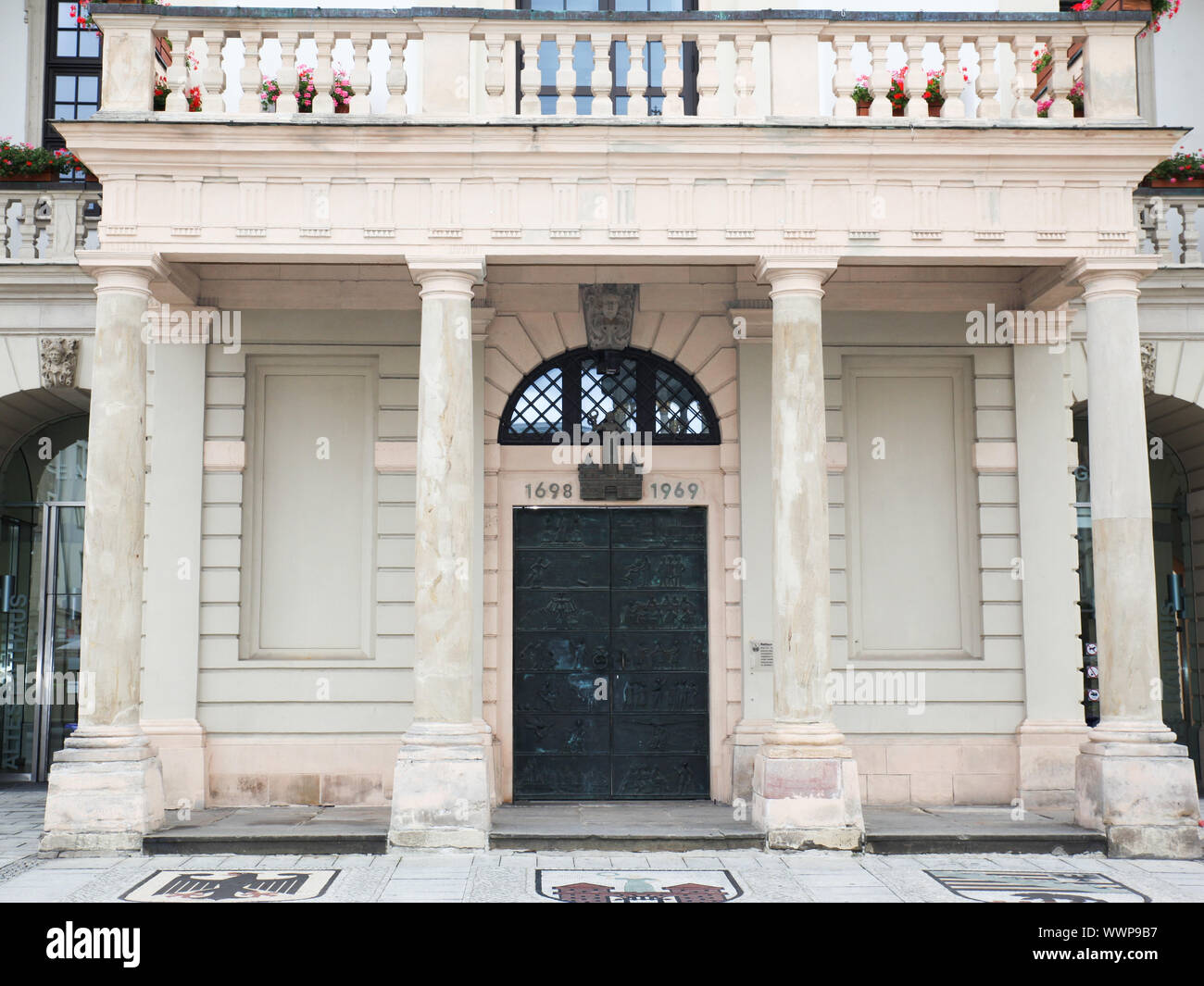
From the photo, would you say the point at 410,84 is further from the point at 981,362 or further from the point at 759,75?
the point at 981,362

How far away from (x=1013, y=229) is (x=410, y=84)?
688 centimetres

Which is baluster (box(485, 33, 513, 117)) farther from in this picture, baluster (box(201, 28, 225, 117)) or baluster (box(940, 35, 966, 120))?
baluster (box(940, 35, 966, 120))

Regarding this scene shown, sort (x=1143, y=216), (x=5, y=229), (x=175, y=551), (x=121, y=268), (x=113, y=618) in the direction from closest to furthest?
(x=113, y=618) < (x=121, y=268) < (x=175, y=551) < (x=5, y=229) < (x=1143, y=216)

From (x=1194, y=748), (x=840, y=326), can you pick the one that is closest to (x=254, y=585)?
(x=840, y=326)

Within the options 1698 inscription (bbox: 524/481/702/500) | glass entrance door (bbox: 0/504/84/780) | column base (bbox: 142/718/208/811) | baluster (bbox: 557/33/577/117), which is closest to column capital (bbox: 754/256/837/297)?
baluster (bbox: 557/33/577/117)

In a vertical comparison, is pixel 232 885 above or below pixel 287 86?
below

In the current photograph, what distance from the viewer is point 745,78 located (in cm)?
1082

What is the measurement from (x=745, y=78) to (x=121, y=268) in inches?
233

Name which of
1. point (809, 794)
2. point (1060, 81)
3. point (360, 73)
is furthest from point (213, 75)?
point (809, 794)

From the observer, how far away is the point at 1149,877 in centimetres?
923

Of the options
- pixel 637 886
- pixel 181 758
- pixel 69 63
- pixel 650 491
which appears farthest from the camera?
pixel 69 63

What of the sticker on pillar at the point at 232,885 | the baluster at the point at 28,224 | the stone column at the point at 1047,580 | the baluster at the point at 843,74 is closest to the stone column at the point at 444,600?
the sticker on pillar at the point at 232,885

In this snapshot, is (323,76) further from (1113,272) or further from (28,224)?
(1113,272)

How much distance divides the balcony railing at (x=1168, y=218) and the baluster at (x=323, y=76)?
8.83 m
